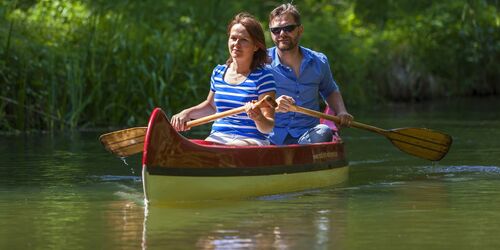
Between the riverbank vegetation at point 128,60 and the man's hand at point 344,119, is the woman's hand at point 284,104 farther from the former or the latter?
the riverbank vegetation at point 128,60

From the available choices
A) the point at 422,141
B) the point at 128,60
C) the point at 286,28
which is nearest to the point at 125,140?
the point at 286,28

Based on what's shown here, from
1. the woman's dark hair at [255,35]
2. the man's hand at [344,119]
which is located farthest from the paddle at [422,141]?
the woman's dark hair at [255,35]

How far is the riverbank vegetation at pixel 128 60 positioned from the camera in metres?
15.5

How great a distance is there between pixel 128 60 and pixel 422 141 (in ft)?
19.5

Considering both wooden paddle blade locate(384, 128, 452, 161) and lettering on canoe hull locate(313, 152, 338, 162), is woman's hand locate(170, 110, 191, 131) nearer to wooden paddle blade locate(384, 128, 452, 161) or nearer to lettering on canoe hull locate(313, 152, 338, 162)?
lettering on canoe hull locate(313, 152, 338, 162)

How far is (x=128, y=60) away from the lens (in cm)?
1617

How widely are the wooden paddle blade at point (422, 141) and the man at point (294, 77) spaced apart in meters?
1.10

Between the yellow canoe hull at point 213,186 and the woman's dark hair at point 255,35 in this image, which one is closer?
the yellow canoe hull at point 213,186

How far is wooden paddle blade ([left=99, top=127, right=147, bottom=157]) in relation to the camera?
10031 mm

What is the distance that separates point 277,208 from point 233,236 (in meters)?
1.36

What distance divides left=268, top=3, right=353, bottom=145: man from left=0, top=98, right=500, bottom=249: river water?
54 cm

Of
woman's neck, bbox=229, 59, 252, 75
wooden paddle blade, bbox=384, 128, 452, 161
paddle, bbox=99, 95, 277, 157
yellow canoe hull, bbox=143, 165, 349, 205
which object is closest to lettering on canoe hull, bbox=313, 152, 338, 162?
yellow canoe hull, bbox=143, 165, 349, 205

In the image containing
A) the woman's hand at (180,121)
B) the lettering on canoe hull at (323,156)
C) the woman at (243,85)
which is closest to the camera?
the woman at (243,85)

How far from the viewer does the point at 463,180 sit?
33.7 feet
